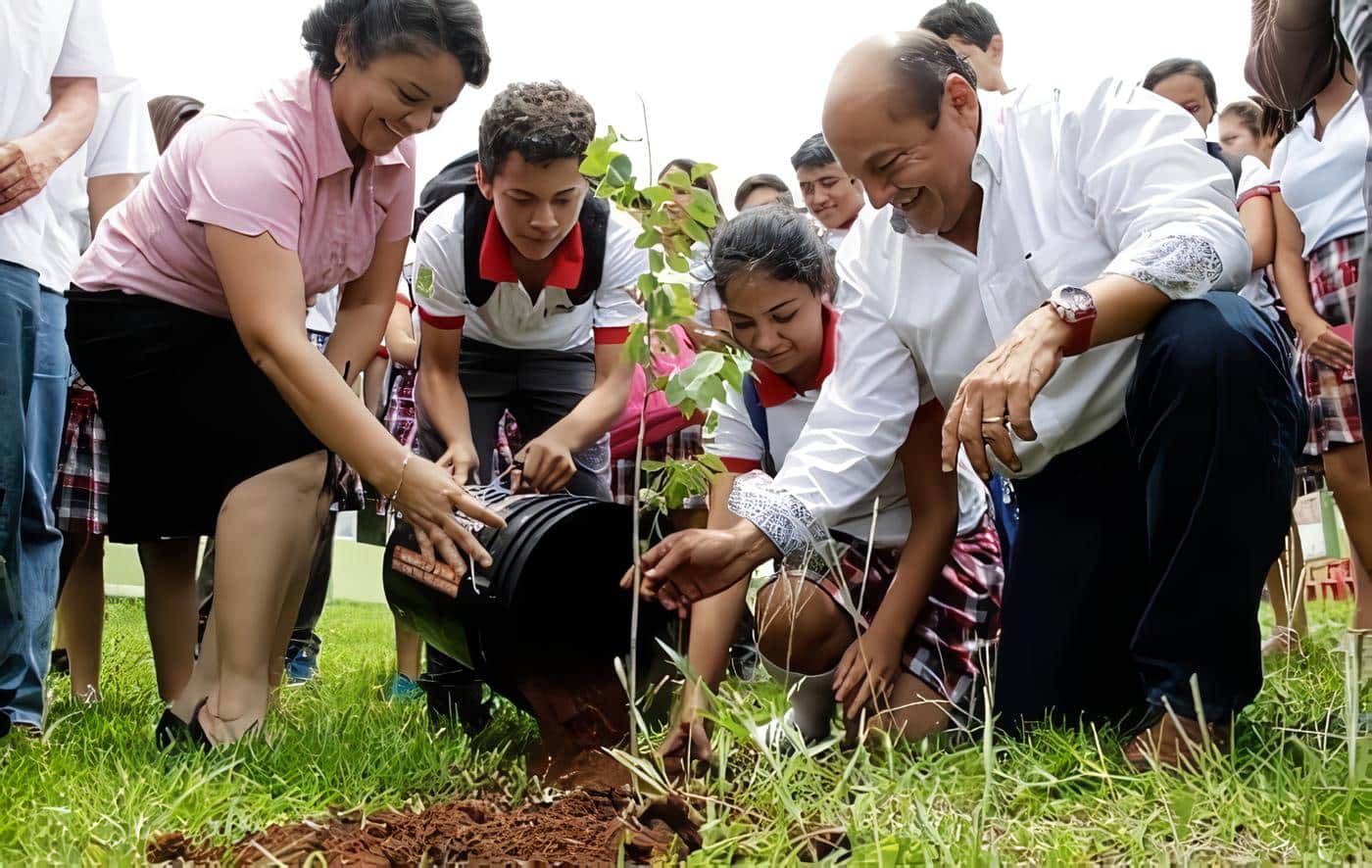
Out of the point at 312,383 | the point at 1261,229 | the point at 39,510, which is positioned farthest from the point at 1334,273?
the point at 39,510

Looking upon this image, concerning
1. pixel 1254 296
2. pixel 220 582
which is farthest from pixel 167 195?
pixel 1254 296

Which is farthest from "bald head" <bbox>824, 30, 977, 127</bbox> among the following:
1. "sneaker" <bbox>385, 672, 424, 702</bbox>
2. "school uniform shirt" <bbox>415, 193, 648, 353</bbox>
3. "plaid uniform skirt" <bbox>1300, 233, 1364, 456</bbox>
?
"sneaker" <bbox>385, 672, 424, 702</bbox>

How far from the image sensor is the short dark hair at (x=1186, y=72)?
431cm

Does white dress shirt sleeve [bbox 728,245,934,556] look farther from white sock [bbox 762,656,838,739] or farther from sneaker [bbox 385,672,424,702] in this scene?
sneaker [bbox 385,672,424,702]

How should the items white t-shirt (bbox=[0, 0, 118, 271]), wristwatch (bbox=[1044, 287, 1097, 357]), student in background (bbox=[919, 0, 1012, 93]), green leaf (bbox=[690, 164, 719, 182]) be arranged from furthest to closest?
student in background (bbox=[919, 0, 1012, 93]) < white t-shirt (bbox=[0, 0, 118, 271]) < wristwatch (bbox=[1044, 287, 1097, 357]) < green leaf (bbox=[690, 164, 719, 182])

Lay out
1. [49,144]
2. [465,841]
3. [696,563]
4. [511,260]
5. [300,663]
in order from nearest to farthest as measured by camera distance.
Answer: [465,841] → [696,563] → [49,144] → [511,260] → [300,663]

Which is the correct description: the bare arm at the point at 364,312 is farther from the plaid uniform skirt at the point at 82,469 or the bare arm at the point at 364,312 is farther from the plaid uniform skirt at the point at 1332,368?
the plaid uniform skirt at the point at 1332,368

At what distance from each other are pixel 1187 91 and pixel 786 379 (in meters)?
2.16

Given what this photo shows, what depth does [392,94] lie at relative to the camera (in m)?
2.45

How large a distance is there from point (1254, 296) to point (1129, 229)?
6.48 feet

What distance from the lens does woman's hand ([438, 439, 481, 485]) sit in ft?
10.6

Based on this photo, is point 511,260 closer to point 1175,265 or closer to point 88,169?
point 88,169

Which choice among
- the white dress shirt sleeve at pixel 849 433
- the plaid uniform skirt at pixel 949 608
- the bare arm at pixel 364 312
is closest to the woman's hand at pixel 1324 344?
the plaid uniform skirt at pixel 949 608

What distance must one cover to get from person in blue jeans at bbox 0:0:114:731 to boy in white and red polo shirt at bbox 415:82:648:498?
0.94 m
